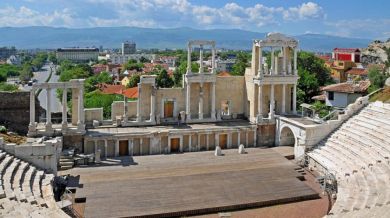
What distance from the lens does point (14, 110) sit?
28.4 meters

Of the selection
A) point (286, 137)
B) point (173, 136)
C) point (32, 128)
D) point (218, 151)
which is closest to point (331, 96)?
point (286, 137)

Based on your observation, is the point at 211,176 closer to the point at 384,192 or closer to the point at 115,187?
the point at 115,187

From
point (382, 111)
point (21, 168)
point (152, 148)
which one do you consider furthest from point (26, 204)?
point (382, 111)

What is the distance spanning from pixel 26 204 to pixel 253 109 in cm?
1899

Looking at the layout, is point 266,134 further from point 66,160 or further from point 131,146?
point 66,160

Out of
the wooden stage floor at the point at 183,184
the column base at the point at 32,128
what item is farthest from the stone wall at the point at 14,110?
the wooden stage floor at the point at 183,184

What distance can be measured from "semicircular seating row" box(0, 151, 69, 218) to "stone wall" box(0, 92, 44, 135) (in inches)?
374

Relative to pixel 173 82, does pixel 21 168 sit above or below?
below

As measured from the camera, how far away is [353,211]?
50.3ft

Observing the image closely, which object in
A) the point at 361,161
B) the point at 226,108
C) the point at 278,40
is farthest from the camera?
the point at 226,108

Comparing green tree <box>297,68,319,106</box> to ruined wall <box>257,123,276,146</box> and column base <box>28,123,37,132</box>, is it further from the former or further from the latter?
column base <box>28,123,37,132</box>

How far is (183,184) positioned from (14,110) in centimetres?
1563

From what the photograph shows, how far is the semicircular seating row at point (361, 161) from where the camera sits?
15.9 meters

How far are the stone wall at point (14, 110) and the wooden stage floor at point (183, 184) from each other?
29.3 feet
